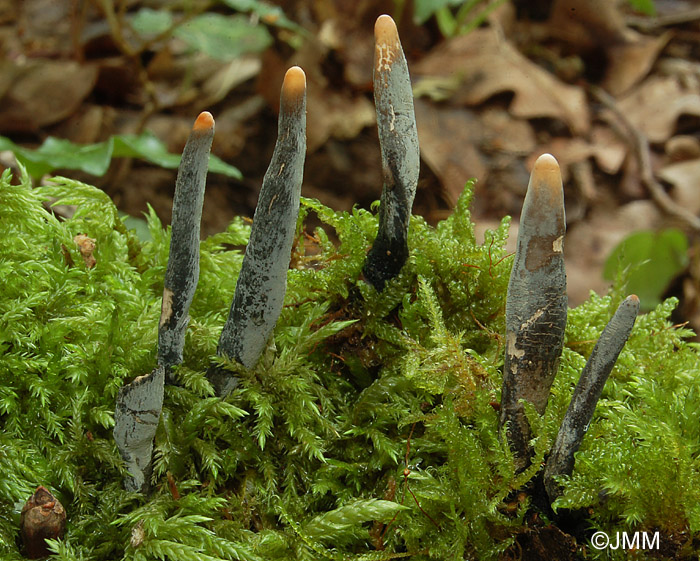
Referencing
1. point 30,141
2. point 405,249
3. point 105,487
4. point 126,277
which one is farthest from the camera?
point 30,141

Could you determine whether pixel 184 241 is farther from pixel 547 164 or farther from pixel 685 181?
pixel 685 181

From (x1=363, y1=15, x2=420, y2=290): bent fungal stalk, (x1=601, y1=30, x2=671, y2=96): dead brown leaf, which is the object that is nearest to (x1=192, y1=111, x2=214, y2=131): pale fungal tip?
(x1=363, y1=15, x2=420, y2=290): bent fungal stalk

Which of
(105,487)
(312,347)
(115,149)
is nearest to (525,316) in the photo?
(312,347)

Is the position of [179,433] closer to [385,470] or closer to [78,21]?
[385,470]

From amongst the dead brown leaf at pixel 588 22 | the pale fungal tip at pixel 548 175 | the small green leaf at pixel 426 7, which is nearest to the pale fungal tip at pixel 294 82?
the pale fungal tip at pixel 548 175

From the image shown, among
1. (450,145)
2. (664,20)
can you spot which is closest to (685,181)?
(450,145)
